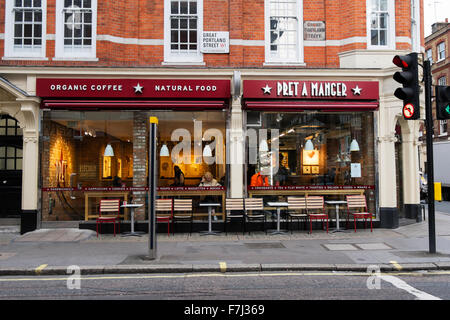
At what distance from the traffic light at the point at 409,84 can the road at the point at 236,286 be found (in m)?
3.26

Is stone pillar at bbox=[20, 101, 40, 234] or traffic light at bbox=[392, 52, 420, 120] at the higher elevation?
traffic light at bbox=[392, 52, 420, 120]

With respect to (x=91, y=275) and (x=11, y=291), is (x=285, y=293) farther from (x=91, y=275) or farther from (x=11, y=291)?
(x=11, y=291)

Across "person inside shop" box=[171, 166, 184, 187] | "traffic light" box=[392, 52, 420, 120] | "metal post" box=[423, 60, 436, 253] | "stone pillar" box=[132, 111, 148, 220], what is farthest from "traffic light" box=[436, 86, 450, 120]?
"stone pillar" box=[132, 111, 148, 220]

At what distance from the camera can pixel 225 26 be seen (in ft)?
37.9

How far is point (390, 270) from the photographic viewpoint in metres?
6.75

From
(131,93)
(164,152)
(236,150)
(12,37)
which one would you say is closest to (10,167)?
(12,37)

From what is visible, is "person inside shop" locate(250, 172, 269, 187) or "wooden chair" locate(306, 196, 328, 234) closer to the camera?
"wooden chair" locate(306, 196, 328, 234)

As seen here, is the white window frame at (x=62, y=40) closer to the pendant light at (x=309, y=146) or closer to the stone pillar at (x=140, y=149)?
the stone pillar at (x=140, y=149)

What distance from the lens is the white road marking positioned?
5141 mm

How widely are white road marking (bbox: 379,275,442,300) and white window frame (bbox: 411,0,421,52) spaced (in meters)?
9.22

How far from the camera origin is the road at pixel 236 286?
17.4ft

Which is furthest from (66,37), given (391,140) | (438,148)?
(438,148)

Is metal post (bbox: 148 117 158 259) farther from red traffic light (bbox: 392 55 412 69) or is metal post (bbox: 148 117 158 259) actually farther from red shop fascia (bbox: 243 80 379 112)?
red traffic light (bbox: 392 55 412 69)
